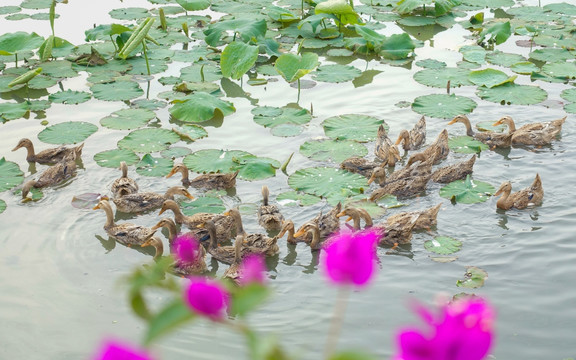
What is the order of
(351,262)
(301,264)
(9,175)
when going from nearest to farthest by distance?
1. (351,262)
2. (301,264)
3. (9,175)

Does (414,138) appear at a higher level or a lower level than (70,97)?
higher

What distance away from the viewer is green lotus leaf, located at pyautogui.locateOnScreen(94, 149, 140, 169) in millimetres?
8664

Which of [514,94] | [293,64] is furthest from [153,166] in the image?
[514,94]

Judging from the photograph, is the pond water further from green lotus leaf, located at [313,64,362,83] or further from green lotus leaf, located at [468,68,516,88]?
green lotus leaf, located at [313,64,362,83]

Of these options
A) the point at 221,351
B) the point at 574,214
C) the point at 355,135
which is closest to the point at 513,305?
the point at 574,214

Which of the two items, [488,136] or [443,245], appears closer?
[443,245]

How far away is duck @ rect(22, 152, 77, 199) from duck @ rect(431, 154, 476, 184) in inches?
163

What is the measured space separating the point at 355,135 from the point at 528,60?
409 centimetres

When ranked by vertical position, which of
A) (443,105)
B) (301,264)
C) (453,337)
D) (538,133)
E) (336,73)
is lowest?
(336,73)

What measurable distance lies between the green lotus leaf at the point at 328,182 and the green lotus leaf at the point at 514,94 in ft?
9.74

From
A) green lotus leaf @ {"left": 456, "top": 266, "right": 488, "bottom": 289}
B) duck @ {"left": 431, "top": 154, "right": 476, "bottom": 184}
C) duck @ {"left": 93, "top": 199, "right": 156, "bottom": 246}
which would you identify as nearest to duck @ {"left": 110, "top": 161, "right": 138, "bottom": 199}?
duck @ {"left": 93, "top": 199, "right": 156, "bottom": 246}

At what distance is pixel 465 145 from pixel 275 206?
2817 millimetres

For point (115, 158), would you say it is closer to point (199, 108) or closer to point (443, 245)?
point (199, 108)

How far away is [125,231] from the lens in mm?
7191
